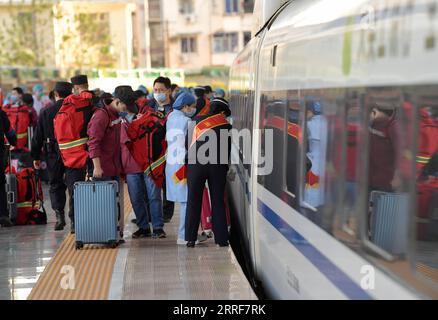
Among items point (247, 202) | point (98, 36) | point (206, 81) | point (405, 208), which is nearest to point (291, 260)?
point (405, 208)

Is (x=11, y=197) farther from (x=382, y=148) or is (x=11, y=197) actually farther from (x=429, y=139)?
(x=382, y=148)

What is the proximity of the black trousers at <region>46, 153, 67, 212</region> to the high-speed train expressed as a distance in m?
4.46

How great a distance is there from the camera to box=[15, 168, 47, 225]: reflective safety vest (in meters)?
13.8

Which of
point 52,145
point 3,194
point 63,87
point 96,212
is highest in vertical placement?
point 63,87

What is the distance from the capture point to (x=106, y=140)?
36.6ft

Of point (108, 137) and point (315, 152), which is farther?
point (108, 137)

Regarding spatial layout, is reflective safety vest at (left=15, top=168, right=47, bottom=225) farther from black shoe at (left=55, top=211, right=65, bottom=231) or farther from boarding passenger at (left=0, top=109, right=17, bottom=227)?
black shoe at (left=55, top=211, right=65, bottom=231)

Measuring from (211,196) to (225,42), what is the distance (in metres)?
71.4

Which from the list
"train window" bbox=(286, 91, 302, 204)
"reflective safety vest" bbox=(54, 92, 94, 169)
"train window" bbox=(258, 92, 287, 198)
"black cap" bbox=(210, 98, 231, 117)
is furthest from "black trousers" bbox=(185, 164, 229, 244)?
"train window" bbox=(286, 91, 302, 204)

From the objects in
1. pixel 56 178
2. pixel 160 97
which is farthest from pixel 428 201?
pixel 56 178

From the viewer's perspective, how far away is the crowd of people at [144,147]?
10.2m

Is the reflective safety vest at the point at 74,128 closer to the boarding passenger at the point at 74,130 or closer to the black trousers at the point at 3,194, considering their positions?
the boarding passenger at the point at 74,130

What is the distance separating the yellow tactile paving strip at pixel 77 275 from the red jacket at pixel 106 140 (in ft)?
3.08

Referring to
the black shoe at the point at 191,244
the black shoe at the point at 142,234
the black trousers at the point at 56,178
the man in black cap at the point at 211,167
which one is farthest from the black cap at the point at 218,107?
the black trousers at the point at 56,178
